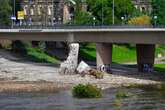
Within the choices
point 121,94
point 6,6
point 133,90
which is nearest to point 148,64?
point 133,90

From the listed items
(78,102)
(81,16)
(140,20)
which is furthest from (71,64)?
(81,16)

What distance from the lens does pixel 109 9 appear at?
168250mm

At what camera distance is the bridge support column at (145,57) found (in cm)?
10844

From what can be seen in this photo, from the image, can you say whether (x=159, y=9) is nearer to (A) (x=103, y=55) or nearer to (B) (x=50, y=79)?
(A) (x=103, y=55)

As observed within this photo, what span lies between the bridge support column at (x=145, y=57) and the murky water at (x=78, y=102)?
2898 centimetres

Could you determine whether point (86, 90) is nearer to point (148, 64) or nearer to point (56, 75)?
point (56, 75)

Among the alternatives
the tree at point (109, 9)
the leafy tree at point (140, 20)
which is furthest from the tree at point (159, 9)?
the tree at point (109, 9)

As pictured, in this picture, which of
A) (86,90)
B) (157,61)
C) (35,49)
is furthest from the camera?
(35,49)

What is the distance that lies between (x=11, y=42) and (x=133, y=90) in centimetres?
7477

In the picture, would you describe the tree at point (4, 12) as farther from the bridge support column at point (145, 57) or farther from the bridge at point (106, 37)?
the bridge support column at point (145, 57)

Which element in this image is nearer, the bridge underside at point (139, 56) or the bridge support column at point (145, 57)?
the bridge underside at point (139, 56)

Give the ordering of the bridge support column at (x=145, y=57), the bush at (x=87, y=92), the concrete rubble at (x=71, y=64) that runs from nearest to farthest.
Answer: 1. the bush at (x=87, y=92)
2. the concrete rubble at (x=71, y=64)
3. the bridge support column at (x=145, y=57)

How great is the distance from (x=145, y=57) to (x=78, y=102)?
42.2m

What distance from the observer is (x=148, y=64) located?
109 meters
